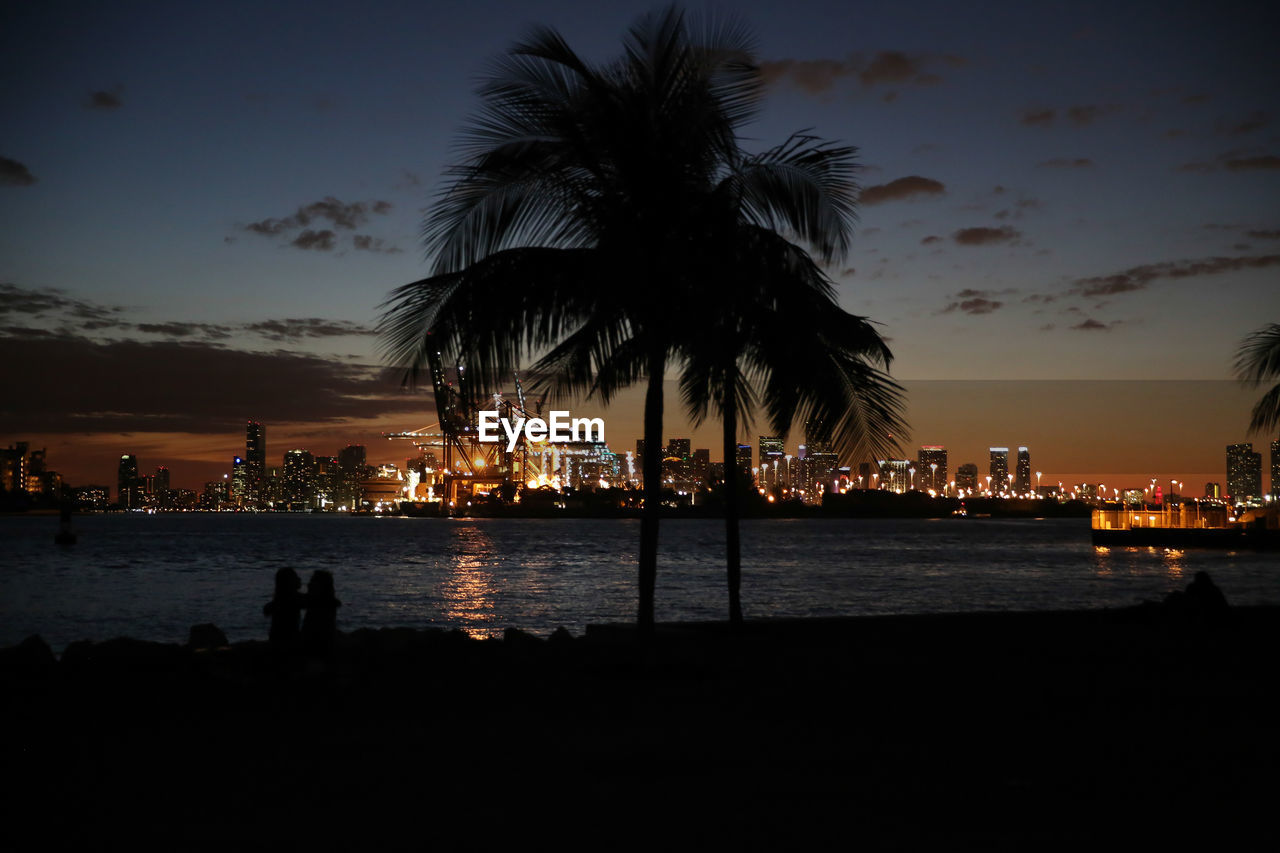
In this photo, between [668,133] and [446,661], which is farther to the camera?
[446,661]

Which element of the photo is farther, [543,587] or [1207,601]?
[543,587]

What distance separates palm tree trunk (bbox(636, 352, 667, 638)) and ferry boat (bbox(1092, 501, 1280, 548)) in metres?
73.5

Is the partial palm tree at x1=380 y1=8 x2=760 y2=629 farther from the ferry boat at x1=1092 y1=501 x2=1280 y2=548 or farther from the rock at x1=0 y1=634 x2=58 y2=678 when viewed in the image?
the ferry boat at x1=1092 y1=501 x2=1280 y2=548

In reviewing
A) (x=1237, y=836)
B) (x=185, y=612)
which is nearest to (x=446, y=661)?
(x=1237, y=836)

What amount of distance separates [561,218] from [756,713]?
15.2 ft

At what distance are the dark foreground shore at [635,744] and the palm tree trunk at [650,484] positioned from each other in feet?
1.94

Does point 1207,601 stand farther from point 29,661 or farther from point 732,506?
point 29,661

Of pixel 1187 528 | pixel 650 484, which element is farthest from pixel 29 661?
pixel 1187 528

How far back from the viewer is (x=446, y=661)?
10938mm

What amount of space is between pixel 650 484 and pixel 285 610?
140 inches

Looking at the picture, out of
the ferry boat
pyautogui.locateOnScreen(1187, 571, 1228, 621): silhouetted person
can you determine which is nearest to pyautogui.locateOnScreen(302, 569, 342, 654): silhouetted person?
pyautogui.locateOnScreen(1187, 571, 1228, 621): silhouetted person

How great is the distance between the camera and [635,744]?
280 inches

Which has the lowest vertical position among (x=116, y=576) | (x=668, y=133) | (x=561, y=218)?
(x=116, y=576)

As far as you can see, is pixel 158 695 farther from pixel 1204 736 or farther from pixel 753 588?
pixel 753 588
